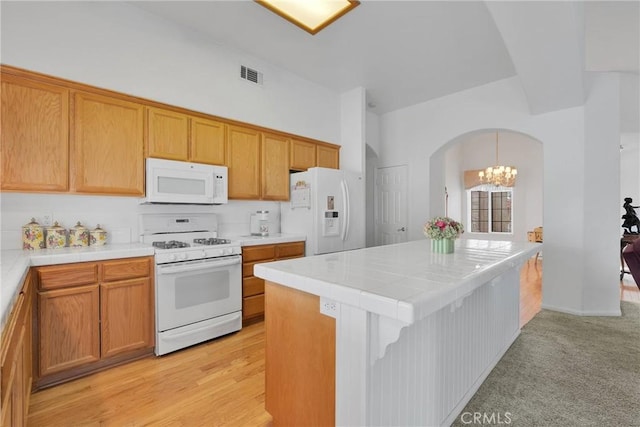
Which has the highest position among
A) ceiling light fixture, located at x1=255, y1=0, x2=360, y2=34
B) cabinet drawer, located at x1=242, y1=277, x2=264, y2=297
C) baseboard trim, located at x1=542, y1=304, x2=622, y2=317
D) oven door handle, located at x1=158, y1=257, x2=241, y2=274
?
ceiling light fixture, located at x1=255, y1=0, x2=360, y2=34

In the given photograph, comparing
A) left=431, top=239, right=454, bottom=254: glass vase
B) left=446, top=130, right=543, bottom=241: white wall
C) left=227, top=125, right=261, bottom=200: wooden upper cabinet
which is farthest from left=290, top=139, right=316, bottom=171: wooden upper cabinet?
left=446, top=130, right=543, bottom=241: white wall

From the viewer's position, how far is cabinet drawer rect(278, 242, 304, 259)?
3.40m

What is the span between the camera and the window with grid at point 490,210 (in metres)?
7.89

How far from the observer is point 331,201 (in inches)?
148

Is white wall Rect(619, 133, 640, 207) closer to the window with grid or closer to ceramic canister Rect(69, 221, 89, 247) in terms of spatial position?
the window with grid

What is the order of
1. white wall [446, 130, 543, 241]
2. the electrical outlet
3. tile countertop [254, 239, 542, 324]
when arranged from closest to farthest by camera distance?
tile countertop [254, 239, 542, 324] < the electrical outlet < white wall [446, 130, 543, 241]

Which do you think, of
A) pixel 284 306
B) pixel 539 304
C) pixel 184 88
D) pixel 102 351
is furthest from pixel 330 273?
pixel 539 304

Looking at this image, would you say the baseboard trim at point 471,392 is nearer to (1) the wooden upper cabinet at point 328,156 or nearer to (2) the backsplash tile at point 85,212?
(2) the backsplash tile at point 85,212

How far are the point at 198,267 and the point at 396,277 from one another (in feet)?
6.41

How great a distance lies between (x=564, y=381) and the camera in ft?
6.84

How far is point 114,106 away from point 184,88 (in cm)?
71

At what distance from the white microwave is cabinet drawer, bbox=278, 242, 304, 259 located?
843 mm

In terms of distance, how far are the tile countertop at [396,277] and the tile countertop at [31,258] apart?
39.9 inches

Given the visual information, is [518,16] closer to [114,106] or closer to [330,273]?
[330,273]
